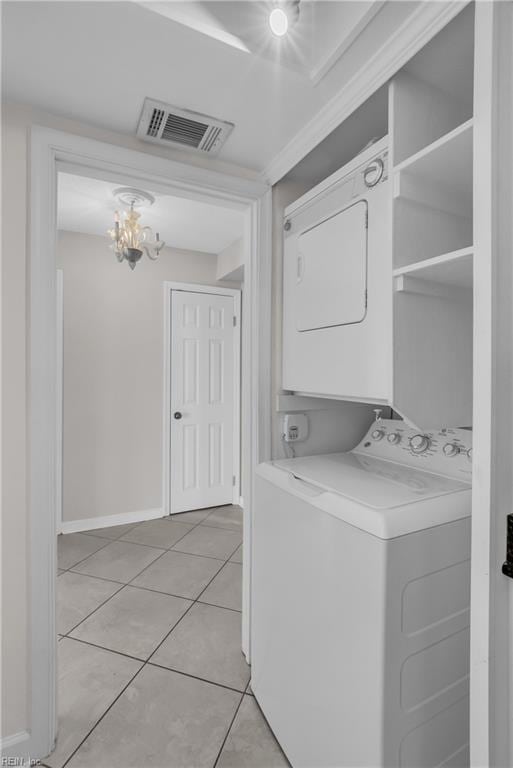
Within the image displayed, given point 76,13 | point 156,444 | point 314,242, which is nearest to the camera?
point 76,13

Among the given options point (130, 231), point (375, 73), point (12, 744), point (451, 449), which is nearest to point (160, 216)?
point (130, 231)

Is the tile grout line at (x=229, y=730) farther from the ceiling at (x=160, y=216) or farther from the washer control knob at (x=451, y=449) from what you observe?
the ceiling at (x=160, y=216)

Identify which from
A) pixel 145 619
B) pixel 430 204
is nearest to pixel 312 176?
pixel 430 204

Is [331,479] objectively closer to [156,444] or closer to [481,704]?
[481,704]

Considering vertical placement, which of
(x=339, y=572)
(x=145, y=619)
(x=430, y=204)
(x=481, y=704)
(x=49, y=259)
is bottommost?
(x=145, y=619)

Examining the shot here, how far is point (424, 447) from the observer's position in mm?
1449

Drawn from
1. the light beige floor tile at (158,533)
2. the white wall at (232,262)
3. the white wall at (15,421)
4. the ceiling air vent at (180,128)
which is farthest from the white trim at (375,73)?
the light beige floor tile at (158,533)

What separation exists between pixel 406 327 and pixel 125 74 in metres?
1.17

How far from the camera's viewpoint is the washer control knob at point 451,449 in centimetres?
134

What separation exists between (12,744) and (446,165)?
2304mm

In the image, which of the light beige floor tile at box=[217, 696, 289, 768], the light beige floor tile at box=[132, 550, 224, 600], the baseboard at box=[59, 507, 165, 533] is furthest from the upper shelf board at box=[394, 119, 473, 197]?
the baseboard at box=[59, 507, 165, 533]

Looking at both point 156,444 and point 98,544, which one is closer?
point 98,544

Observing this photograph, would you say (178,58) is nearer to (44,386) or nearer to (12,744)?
(44,386)

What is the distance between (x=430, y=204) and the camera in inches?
46.9
